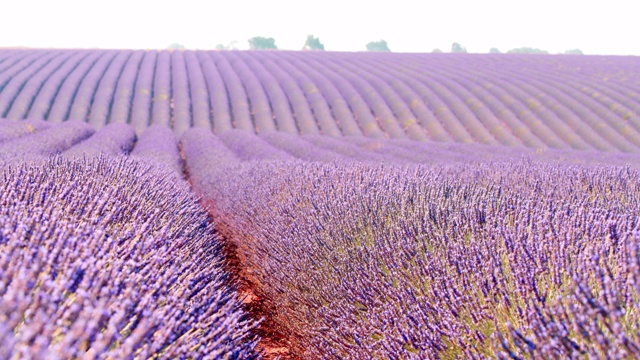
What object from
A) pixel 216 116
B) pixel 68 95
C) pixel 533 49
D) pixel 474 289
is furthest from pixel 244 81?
pixel 533 49

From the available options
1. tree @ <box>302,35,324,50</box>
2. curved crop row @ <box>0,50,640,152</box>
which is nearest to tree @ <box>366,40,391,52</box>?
tree @ <box>302,35,324,50</box>

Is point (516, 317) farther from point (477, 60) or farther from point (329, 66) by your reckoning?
point (477, 60)

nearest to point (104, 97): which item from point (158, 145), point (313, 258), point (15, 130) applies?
point (15, 130)

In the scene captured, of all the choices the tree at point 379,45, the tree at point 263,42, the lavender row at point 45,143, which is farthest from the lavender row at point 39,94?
the tree at point 379,45

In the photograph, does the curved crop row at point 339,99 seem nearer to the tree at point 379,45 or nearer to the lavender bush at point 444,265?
the lavender bush at point 444,265

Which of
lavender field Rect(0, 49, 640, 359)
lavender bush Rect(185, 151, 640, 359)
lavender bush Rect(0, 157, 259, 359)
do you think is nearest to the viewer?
lavender bush Rect(0, 157, 259, 359)

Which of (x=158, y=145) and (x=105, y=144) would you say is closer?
(x=105, y=144)

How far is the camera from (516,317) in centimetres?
182

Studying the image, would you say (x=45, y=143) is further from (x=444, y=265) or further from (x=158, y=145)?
(x=444, y=265)

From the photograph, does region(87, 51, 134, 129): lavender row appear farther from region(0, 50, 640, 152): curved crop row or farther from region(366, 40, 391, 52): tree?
region(366, 40, 391, 52): tree

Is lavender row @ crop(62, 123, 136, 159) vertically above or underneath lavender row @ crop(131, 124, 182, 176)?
above

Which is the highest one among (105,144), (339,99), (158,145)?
(105,144)

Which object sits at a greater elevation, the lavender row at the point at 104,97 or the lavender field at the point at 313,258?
the lavender field at the point at 313,258

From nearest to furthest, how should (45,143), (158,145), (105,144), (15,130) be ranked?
(45,143) → (105,144) → (15,130) → (158,145)
